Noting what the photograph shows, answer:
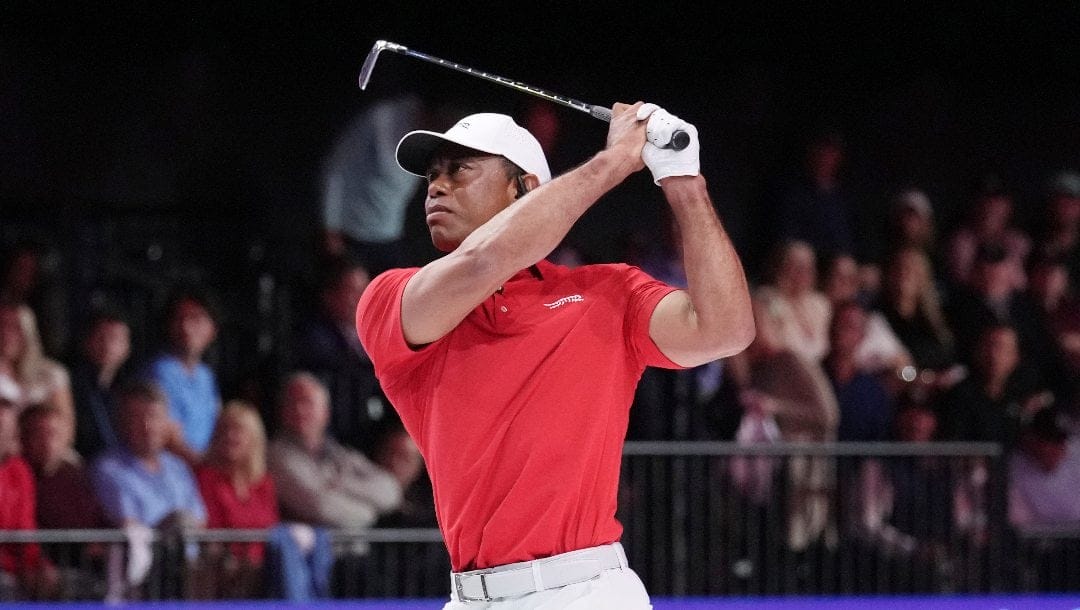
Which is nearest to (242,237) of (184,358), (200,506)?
(184,358)

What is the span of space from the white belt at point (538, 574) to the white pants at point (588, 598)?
1 cm

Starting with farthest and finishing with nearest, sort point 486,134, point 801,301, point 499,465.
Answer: point 801,301, point 486,134, point 499,465

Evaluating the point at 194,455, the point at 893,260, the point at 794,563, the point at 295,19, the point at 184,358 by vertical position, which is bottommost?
the point at 794,563

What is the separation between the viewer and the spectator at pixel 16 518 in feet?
23.6

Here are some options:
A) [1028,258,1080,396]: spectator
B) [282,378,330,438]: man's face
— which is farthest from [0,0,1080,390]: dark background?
[282,378,330,438]: man's face

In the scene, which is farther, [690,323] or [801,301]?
[801,301]

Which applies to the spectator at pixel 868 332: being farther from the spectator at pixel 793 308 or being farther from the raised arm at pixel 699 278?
the raised arm at pixel 699 278

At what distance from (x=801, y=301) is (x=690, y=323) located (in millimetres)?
5691

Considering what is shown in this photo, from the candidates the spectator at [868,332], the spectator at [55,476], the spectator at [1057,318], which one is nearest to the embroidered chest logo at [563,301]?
the spectator at [55,476]

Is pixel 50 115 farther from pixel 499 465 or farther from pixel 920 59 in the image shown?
pixel 499 465

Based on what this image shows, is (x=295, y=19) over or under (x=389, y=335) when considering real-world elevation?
over

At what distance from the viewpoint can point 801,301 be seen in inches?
340

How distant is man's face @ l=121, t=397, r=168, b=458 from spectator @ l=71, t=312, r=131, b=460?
0.08 meters

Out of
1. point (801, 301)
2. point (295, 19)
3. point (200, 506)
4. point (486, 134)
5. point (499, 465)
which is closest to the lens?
point (499, 465)
